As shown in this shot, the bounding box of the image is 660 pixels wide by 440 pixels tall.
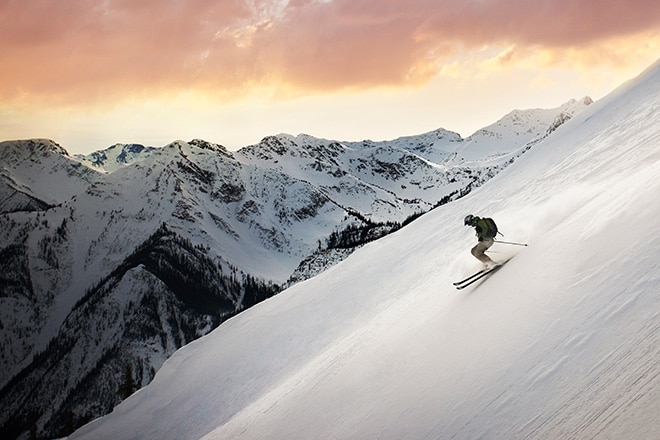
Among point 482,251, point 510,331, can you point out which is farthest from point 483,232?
point 510,331

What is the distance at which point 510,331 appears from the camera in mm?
9859

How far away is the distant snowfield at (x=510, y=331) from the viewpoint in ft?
23.3

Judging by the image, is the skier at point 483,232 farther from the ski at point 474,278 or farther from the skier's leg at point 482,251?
the ski at point 474,278

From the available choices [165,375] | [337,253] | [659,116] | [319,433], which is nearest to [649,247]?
[319,433]

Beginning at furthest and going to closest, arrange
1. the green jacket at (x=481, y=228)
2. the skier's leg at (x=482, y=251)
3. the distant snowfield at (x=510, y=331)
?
the skier's leg at (x=482, y=251) → the green jacket at (x=481, y=228) → the distant snowfield at (x=510, y=331)

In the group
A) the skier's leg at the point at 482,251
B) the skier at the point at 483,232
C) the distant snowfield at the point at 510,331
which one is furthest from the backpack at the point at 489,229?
the distant snowfield at the point at 510,331

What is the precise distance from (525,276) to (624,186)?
4228mm

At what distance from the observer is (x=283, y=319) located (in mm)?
34031

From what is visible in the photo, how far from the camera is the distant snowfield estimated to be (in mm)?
7090

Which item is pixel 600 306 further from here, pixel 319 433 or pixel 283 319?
pixel 283 319

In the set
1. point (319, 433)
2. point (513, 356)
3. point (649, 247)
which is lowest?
point (319, 433)

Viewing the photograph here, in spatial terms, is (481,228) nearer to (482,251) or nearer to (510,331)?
(482,251)

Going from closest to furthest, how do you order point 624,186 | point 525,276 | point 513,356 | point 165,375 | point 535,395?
point 535,395, point 513,356, point 525,276, point 624,186, point 165,375

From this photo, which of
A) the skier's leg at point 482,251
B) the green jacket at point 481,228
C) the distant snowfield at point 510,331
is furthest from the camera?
the skier's leg at point 482,251
